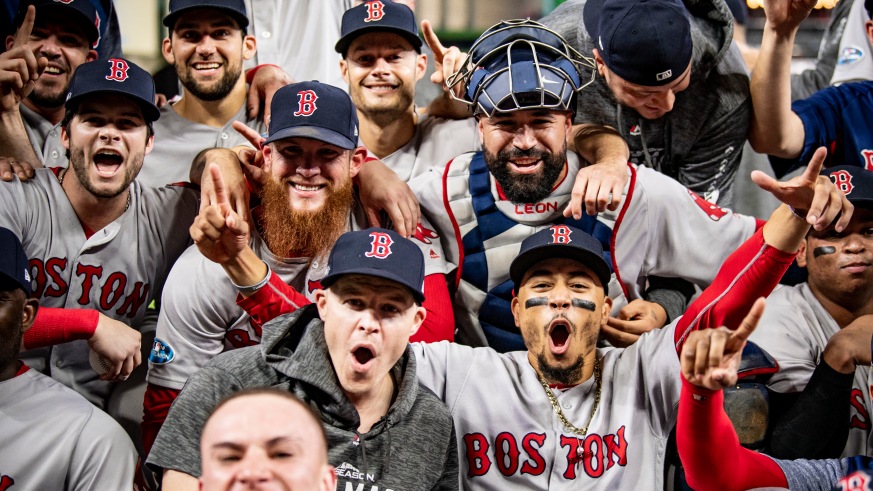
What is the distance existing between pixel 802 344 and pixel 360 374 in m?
1.64

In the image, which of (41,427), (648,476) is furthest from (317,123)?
(648,476)

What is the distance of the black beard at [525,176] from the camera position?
11.8 ft

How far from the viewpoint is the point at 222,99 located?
4250mm

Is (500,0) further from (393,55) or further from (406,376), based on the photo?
(406,376)

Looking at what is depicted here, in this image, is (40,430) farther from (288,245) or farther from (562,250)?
(562,250)

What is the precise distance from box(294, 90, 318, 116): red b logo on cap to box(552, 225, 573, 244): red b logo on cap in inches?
35.1

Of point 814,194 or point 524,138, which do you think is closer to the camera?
point 814,194

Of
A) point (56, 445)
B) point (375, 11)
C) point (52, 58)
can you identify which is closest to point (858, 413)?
point (375, 11)

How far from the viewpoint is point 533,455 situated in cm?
318

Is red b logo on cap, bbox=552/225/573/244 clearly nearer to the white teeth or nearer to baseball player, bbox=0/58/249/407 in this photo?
the white teeth

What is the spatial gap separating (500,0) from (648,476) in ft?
9.75

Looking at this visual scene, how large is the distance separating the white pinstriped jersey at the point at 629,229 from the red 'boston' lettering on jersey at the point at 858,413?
607 mm

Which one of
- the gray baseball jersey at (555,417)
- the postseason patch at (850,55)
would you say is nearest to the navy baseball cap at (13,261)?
the gray baseball jersey at (555,417)

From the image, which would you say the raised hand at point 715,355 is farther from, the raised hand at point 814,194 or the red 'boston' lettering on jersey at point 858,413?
the red 'boston' lettering on jersey at point 858,413
